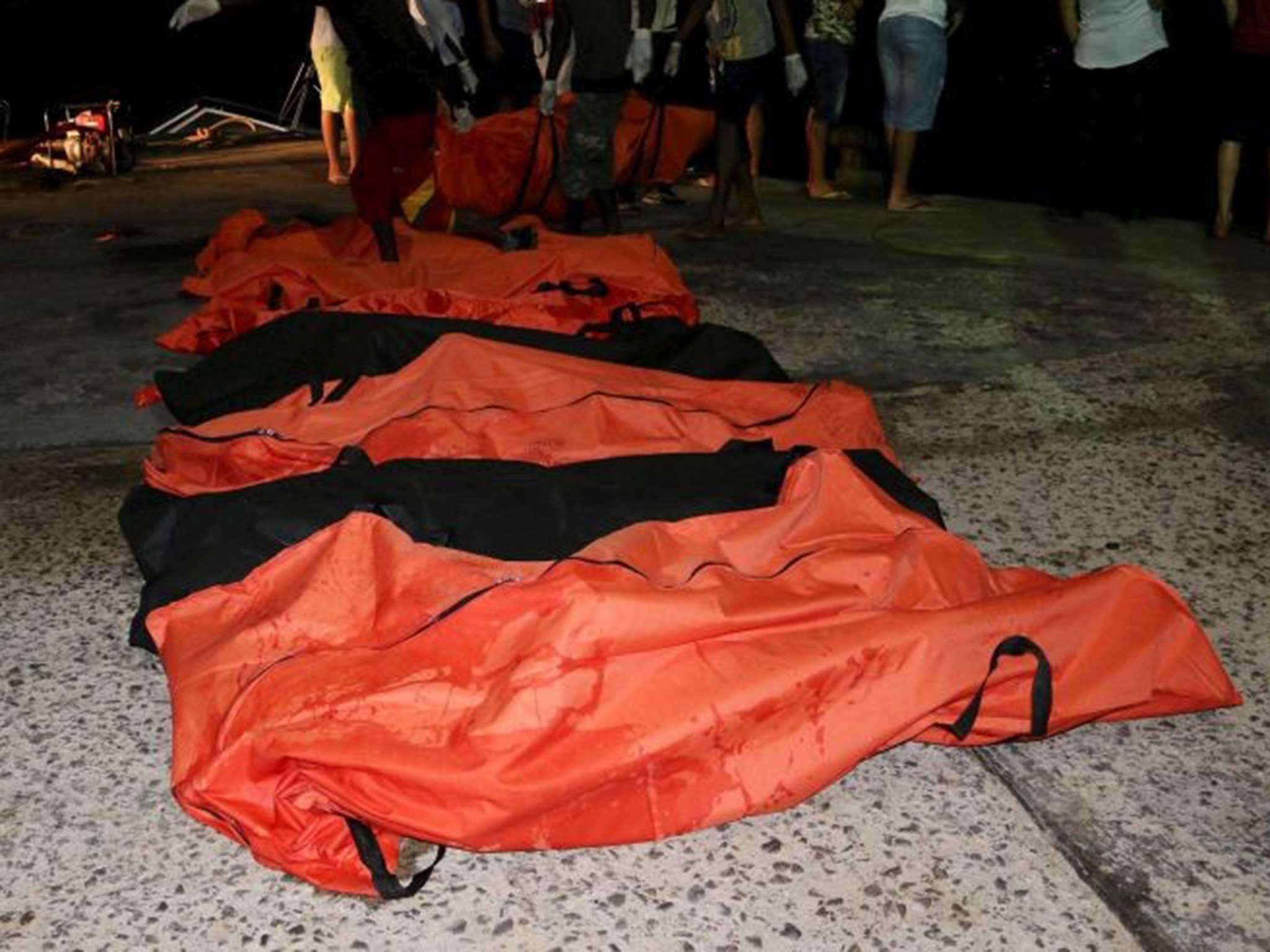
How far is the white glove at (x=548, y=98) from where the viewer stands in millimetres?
6469

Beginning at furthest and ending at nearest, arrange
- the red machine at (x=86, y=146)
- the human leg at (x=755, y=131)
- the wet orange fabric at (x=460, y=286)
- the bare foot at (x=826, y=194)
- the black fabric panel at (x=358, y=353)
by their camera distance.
Answer: the red machine at (x=86, y=146)
the bare foot at (x=826, y=194)
the human leg at (x=755, y=131)
the wet orange fabric at (x=460, y=286)
the black fabric panel at (x=358, y=353)

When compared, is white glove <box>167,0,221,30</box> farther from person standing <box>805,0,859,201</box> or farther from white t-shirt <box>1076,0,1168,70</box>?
white t-shirt <box>1076,0,1168,70</box>

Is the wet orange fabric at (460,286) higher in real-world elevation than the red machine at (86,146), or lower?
higher

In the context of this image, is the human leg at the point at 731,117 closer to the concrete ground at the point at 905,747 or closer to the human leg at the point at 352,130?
the concrete ground at the point at 905,747

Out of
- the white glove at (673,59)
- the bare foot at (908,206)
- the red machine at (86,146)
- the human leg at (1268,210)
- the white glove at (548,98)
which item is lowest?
the red machine at (86,146)

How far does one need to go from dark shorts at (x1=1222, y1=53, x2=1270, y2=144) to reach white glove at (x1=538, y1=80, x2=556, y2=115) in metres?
3.29

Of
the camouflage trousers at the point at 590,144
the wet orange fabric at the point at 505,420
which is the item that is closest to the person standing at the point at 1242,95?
the camouflage trousers at the point at 590,144

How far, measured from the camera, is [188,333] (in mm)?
5055

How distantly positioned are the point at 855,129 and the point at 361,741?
8380mm

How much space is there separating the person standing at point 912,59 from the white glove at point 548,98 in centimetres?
216

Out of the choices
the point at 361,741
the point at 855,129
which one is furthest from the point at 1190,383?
the point at 855,129

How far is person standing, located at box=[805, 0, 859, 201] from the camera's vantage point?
786 cm

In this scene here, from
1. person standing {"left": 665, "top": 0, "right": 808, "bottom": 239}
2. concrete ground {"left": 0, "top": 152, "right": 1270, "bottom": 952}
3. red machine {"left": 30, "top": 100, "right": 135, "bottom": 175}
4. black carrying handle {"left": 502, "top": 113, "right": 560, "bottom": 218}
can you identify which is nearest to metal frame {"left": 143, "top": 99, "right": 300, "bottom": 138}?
red machine {"left": 30, "top": 100, "right": 135, "bottom": 175}

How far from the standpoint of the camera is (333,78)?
8.34 meters
